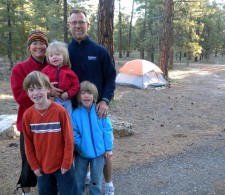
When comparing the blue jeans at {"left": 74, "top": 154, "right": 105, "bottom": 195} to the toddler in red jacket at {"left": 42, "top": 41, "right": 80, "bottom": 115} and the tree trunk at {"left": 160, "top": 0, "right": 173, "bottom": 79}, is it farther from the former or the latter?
the tree trunk at {"left": 160, "top": 0, "right": 173, "bottom": 79}

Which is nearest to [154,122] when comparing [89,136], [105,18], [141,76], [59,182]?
[105,18]

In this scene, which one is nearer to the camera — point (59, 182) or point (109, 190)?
point (59, 182)

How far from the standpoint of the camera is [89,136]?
2814 mm

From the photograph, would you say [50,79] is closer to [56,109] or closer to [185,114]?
[56,109]

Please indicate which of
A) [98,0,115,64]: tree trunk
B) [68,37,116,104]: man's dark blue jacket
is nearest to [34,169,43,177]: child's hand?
[68,37,116,104]: man's dark blue jacket

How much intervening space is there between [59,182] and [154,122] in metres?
4.89

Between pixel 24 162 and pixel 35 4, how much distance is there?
66.2ft

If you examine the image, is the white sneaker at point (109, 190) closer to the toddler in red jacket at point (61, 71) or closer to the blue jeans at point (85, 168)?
the blue jeans at point (85, 168)

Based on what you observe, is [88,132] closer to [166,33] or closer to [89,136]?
[89,136]

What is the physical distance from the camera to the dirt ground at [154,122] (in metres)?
4.62

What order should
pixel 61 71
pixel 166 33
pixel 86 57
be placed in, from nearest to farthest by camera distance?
pixel 61 71, pixel 86 57, pixel 166 33

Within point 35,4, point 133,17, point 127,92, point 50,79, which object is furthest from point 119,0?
point 50,79

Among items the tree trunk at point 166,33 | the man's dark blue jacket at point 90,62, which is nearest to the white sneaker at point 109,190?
the man's dark blue jacket at point 90,62

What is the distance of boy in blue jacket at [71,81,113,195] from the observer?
280 centimetres
